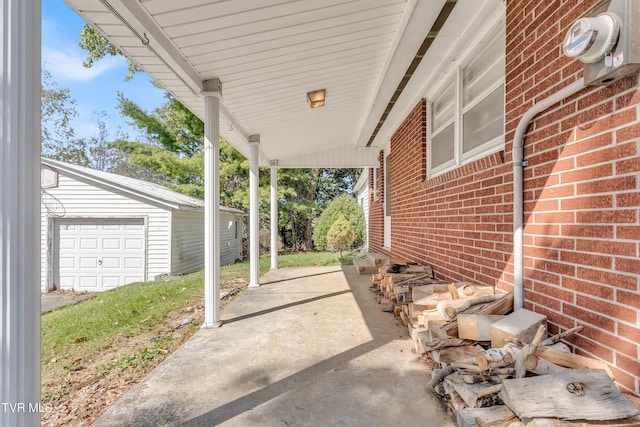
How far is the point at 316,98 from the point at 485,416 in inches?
164

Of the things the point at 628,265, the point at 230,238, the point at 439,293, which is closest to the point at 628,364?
the point at 628,265

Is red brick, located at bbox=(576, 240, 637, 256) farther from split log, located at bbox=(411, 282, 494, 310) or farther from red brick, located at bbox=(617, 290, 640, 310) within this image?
split log, located at bbox=(411, 282, 494, 310)

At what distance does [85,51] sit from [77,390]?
14.2 metres

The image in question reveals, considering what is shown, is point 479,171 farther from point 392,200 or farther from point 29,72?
point 392,200

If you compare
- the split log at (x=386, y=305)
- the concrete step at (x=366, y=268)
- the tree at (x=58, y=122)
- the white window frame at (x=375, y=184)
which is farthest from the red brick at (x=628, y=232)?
the tree at (x=58, y=122)

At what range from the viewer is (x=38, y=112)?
1292 millimetres

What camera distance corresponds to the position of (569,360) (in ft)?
5.46

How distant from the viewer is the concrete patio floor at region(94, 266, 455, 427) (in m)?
1.99

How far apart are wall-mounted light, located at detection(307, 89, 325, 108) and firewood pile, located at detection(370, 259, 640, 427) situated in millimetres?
3139

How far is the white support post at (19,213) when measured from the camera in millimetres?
1146

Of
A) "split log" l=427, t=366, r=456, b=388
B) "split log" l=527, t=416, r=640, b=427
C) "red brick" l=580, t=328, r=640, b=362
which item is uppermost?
"red brick" l=580, t=328, r=640, b=362

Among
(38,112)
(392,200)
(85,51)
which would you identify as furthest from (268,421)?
(85,51)

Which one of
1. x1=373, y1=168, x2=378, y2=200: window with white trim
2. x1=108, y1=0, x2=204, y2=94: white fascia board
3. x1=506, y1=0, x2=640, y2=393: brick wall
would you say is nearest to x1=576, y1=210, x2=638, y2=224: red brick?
x1=506, y1=0, x2=640, y2=393: brick wall

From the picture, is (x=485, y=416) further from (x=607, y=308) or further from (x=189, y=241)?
(x=189, y=241)
